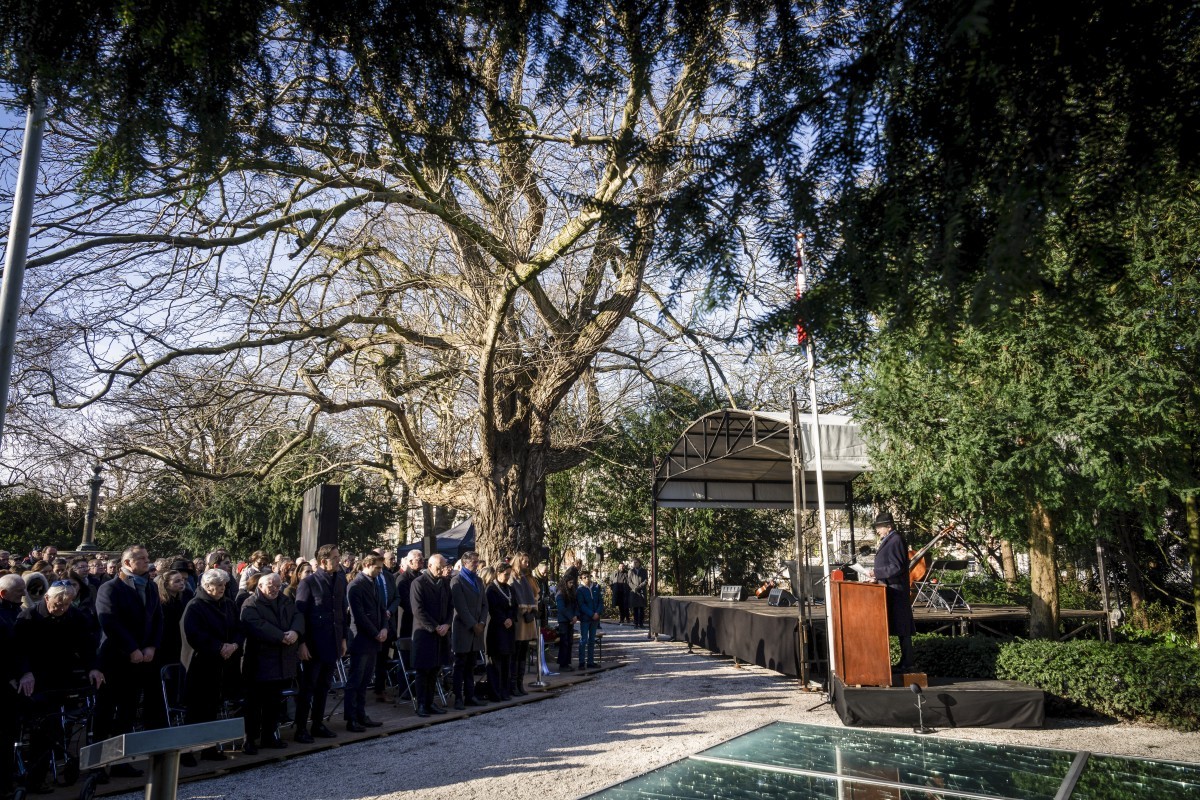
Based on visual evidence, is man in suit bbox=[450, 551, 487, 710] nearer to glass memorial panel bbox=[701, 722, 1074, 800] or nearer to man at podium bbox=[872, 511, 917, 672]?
glass memorial panel bbox=[701, 722, 1074, 800]

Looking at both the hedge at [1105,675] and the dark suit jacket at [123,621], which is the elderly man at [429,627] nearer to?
the dark suit jacket at [123,621]

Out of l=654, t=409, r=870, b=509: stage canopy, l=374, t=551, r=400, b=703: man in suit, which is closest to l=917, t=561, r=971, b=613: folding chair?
l=654, t=409, r=870, b=509: stage canopy

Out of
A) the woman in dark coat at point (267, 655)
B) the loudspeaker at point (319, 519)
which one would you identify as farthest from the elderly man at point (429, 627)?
the loudspeaker at point (319, 519)

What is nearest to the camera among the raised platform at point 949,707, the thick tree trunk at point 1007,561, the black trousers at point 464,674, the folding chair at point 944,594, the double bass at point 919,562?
the raised platform at point 949,707

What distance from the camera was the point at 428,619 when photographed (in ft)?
31.0

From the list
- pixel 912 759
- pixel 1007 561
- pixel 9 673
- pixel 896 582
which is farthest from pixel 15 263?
pixel 1007 561

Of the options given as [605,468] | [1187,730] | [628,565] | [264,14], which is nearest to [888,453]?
[1187,730]

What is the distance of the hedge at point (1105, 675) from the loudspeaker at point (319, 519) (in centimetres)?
881

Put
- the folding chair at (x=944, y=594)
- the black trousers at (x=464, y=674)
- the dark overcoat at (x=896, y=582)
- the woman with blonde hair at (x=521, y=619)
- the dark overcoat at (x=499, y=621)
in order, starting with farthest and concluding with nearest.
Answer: the folding chair at (x=944, y=594) < the woman with blonde hair at (x=521, y=619) < the dark overcoat at (x=499, y=621) < the black trousers at (x=464, y=674) < the dark overcoat at (x=896, y=582)

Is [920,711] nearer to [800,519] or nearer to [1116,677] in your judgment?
[1116,677]

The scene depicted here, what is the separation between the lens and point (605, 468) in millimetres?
28000

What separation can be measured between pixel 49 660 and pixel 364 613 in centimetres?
307

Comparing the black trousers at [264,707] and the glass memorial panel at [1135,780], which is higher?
the black trousers at [264,707]

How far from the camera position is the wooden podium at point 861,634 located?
8742 millimetres
